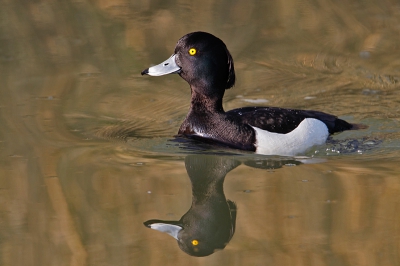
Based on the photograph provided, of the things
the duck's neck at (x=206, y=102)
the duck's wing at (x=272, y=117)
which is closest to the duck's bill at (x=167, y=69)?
the duck's neck at (x=206, y=102)

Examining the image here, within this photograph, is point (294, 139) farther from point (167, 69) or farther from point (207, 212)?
point (207, 212)

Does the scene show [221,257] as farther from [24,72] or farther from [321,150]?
[24,72]

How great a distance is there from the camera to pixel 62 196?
655 centimetres

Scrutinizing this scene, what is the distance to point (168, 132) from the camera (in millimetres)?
8531

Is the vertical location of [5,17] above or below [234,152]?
above

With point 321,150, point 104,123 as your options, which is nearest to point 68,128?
point 104,123

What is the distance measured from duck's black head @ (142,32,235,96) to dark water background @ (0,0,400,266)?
0.71 m

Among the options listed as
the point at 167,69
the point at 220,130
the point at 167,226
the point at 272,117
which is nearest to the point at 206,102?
the point at 220,130

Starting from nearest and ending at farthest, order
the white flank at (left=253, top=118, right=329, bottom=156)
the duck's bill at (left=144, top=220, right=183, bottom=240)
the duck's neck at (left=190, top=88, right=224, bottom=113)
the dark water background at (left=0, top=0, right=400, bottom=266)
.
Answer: the dark water background at (left=0, top=0, right=400, bottom=266) → the duck's bill at (left=144, top=220, right=183, bottom=240) → the white flank at (left=253, top=118, right=329, bottom=156) → the duck's neck at (left=190, top=88, right=224, bottom=113)

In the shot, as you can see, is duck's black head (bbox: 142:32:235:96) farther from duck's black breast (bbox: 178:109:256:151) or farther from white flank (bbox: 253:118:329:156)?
white flank (bbox: 253:118:329:156)

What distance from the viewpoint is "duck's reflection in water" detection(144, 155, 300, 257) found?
5.78 m

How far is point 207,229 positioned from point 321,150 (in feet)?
7.23

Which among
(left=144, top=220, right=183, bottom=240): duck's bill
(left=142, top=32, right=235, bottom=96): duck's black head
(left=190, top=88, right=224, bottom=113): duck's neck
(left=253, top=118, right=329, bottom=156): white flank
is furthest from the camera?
(left=190, top=88, right=224, bottom=113): duck's neck

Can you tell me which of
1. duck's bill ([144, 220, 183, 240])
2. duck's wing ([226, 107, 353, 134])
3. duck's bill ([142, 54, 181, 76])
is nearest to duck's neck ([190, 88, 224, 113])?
duck's wing ([226, 107, 353, 134])
